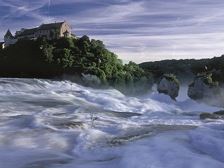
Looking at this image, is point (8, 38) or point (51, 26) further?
point (8, 38)

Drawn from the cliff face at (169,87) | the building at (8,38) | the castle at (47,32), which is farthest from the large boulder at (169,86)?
the building at (8,38)

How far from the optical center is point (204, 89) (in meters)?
46.2

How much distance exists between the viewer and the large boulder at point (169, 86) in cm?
4723

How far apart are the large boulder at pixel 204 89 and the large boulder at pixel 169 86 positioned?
165 centimetres

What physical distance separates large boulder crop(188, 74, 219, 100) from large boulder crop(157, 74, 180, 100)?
5.41ft

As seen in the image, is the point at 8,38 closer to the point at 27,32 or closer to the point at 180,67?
the point at 27,32

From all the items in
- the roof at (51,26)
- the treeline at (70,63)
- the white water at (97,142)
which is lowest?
the white water at (97,142)

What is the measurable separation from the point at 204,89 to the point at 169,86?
372cm

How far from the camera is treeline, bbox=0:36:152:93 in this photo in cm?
A: 4915

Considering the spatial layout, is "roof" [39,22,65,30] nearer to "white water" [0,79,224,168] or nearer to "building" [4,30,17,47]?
"building" [4,30,17,47]

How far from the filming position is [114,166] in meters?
12.4

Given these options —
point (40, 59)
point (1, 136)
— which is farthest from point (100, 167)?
point (40, 59)

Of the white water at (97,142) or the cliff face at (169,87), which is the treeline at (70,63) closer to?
the cliff face at (169,87)

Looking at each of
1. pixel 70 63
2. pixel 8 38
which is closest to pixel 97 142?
pixel 70 63
